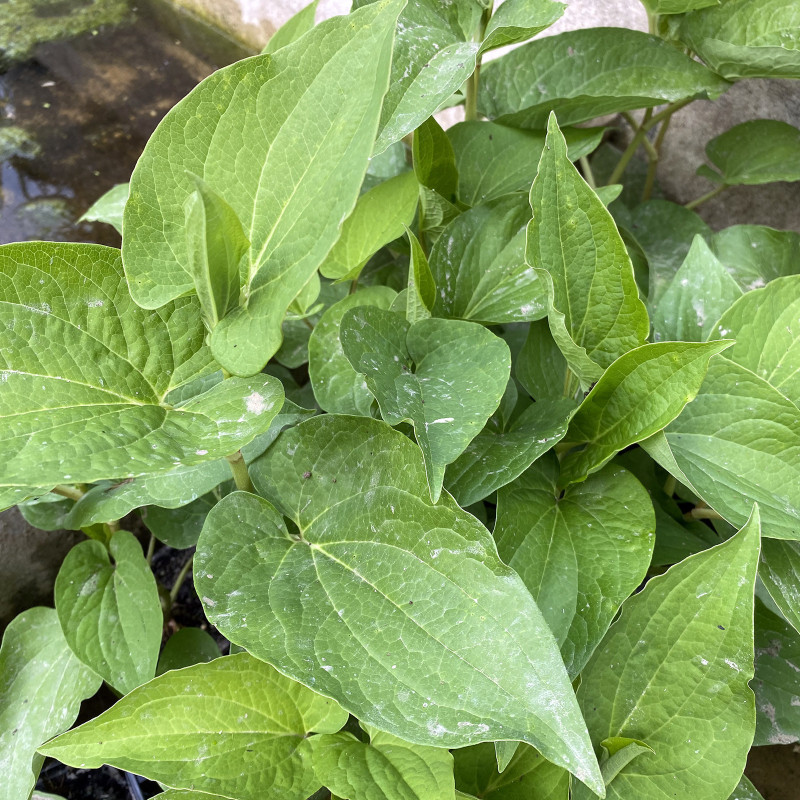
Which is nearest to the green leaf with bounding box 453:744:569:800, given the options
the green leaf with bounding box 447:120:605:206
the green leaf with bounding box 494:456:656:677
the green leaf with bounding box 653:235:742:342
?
the green leaf with bounding box 494:456:656:677

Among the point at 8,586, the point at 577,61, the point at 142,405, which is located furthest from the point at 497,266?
the point at 8,586

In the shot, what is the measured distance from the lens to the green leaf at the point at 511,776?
63 cm

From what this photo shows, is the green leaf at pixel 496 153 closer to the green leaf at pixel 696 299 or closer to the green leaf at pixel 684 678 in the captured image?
the green leaf at pixel 696 299

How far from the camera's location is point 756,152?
1084 millimetres

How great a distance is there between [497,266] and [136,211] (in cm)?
44

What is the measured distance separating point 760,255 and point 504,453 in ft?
2.04

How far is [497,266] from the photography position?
0.84 meters

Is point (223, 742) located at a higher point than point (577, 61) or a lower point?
lower

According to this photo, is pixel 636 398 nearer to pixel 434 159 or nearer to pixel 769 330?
pixel 769 330

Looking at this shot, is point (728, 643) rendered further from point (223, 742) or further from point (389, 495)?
point (223, 742)

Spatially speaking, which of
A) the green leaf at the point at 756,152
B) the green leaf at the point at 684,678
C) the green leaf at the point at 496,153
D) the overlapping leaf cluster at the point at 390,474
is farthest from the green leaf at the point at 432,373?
the green leaf at the point at 756,152

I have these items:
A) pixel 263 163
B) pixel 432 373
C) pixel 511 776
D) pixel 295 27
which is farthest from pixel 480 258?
pixel 511 776

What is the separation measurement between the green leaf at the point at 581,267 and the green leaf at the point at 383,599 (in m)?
0.20

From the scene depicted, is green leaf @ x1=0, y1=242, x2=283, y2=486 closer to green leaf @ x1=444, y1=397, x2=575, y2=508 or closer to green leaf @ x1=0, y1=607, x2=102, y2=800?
green leaf @ x1=444, y1=397, x2=575, y2=508
